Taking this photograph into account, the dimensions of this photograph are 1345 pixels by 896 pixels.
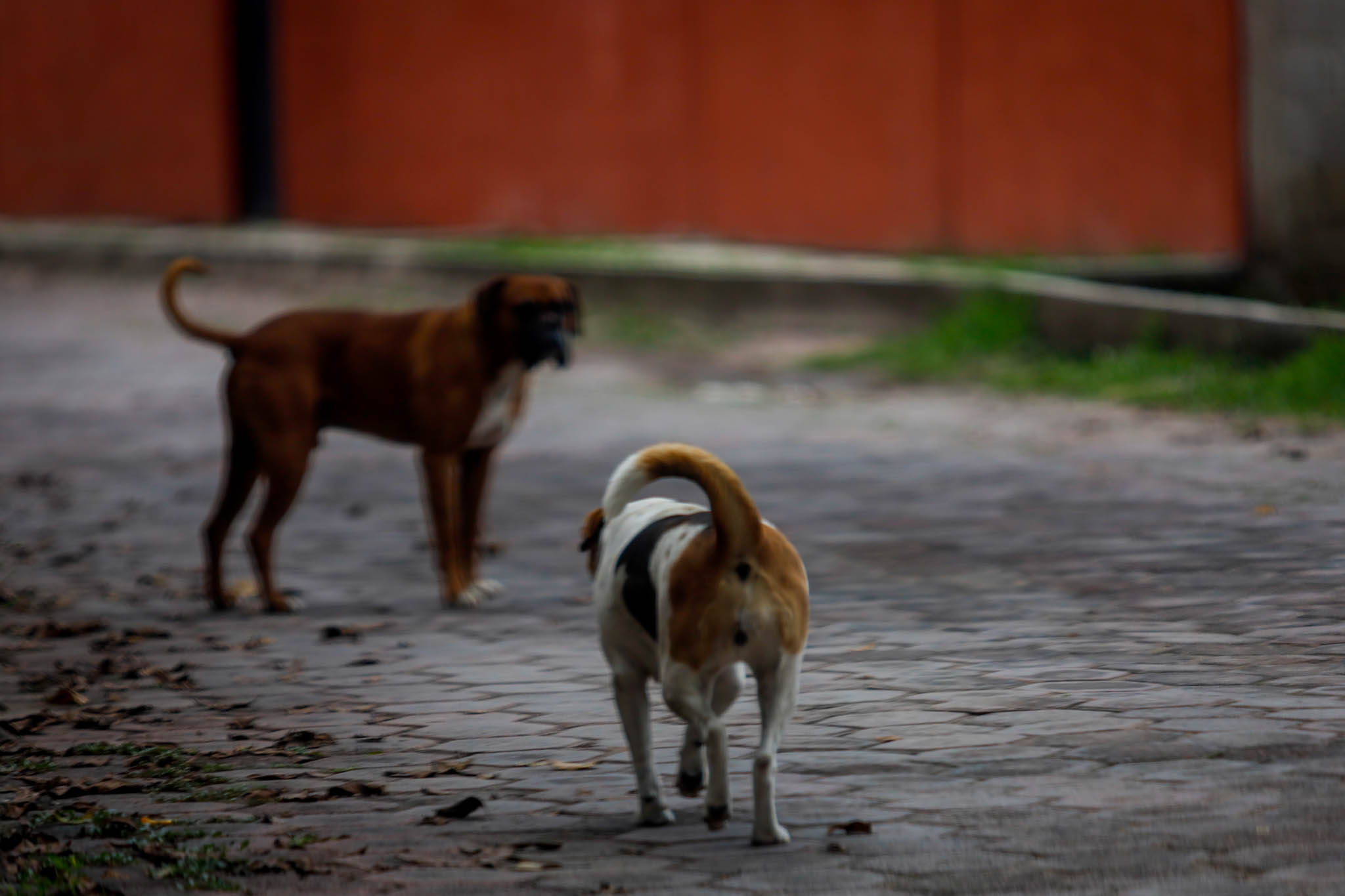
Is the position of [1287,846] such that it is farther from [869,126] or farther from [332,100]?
[332,100]

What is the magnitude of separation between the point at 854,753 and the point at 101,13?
17.3 metres

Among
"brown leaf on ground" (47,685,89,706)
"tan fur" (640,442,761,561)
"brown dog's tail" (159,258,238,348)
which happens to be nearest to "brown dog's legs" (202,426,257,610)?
"brown dog's tail" (159,258,238,348)

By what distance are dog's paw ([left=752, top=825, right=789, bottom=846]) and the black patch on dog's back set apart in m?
0.47

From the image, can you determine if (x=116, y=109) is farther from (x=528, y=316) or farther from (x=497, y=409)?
(x=528, y=316)

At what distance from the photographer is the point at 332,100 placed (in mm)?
19672

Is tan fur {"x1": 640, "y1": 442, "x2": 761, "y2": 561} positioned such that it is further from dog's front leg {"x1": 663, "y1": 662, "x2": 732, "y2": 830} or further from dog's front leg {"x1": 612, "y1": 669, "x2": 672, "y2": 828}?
dog's front leg {"x1": 612, "y1": 669, "x2": 672, "y2": 828}

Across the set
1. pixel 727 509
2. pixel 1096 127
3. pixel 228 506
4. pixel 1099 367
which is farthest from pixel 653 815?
pixel 1096 127

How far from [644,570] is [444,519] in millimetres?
3221

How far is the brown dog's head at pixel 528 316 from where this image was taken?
23.9 ft

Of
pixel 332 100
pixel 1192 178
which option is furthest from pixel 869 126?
pixel 332 100

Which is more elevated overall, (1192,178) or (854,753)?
(1192,178)

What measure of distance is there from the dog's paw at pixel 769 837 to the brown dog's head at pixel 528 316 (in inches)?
133

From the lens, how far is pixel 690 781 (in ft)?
14.4

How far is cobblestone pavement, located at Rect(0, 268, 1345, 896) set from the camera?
409 cm
